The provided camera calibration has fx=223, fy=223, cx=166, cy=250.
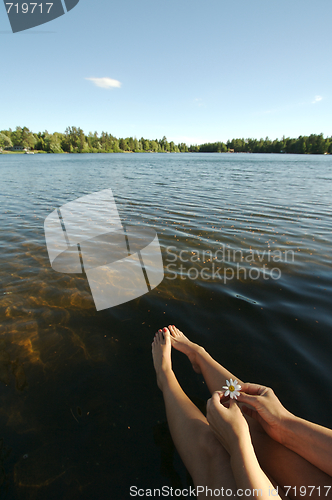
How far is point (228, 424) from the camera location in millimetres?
1580

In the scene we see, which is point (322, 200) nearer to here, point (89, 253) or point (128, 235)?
point (128, 235)

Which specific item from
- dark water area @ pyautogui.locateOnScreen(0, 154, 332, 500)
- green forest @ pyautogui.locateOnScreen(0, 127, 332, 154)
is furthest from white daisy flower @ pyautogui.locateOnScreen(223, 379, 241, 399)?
green forest @ pyautogui.locateOnScreen(0, 127, 332, 154)

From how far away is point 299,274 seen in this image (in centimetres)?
475

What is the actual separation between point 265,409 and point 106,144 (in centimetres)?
14721

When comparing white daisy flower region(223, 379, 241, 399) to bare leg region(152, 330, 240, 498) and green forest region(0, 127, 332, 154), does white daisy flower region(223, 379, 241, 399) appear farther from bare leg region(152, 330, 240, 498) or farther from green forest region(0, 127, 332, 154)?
green forest region(0, 127, 332, 154)

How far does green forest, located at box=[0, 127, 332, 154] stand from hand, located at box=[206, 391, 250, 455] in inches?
5033

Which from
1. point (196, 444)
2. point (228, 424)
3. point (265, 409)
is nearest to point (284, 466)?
point (265, 409)

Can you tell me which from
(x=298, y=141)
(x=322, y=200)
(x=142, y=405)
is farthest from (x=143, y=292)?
(x=298, y=141)

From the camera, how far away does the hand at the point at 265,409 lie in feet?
5.36

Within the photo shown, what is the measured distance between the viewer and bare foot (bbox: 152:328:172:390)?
2.50 metres

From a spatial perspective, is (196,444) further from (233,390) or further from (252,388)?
(252,388)

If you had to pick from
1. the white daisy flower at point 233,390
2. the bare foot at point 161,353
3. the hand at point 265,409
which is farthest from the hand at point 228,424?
the bare foot at point 161,353

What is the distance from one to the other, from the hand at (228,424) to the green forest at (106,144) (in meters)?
128

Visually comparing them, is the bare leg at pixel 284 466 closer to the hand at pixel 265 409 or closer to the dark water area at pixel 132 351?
the hand at pixel 265 409
